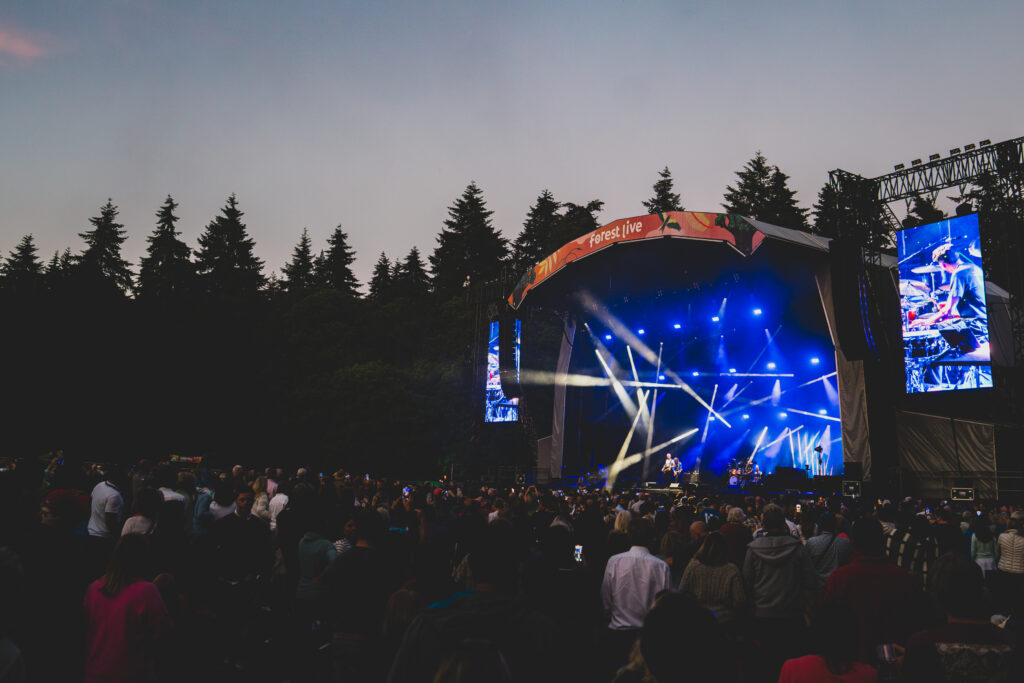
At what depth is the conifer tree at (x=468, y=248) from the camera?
195 feet

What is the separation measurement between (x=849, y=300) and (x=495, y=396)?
14.1m

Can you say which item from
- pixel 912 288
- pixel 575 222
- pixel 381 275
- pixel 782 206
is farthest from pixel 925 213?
pixel 381 275

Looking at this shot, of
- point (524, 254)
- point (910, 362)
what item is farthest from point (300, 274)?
point (910, 362)

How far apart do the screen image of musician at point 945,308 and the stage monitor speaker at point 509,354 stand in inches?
521

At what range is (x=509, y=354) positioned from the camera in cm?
2834

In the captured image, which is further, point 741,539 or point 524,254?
point 524,254

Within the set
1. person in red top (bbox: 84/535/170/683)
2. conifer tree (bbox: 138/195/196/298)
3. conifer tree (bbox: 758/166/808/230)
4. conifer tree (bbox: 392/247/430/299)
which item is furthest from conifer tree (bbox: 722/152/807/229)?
person in red top (bbox: 84/535/170/683)

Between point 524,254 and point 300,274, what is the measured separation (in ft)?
82.8

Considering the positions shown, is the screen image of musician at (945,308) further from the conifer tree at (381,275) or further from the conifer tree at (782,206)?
the conifer tree at (381,275)

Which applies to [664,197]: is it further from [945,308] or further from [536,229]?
[945,308]

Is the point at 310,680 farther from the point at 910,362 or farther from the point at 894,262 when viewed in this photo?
the point at 894,262

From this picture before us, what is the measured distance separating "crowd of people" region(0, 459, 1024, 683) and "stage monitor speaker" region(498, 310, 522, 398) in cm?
1957

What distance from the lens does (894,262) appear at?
23844mm

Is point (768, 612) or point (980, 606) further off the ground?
point (980, 606)
